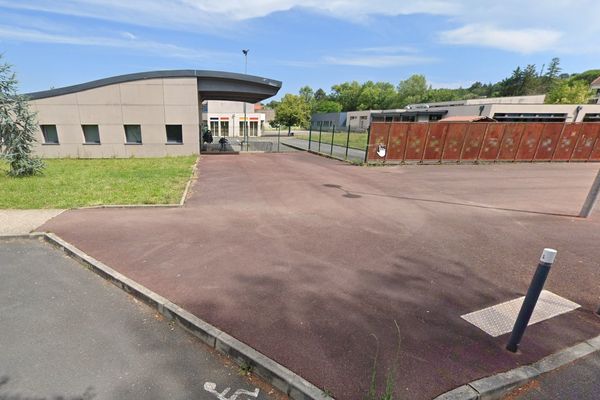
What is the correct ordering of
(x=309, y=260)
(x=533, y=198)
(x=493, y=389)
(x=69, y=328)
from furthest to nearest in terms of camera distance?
1. (x=533, y=198)
2. (x=309, y=260)
3. (x=69, y=328)
4. (x=493, y=389)

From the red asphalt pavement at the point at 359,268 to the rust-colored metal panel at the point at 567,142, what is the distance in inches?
495

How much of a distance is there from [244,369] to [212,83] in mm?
19609

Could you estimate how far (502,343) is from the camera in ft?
10.5

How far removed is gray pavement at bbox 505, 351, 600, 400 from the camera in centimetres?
264

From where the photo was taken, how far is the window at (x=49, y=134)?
1791 centimetres

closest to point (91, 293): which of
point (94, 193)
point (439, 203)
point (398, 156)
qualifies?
point (94, 193)

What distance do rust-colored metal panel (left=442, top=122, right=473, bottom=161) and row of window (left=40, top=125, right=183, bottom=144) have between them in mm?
16475

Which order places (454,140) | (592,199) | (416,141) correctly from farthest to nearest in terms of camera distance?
(454,140)
(416,141)
(592,199)

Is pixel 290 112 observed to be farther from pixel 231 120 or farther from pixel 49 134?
pixel 49 134

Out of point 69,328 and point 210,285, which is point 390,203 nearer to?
point 210,285

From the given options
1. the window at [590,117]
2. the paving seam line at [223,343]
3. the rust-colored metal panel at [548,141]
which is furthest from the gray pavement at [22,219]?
the window at [590,117]

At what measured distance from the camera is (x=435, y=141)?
17672 mm

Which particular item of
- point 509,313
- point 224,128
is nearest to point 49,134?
point 509,313

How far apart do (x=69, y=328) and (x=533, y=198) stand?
1245 cm
